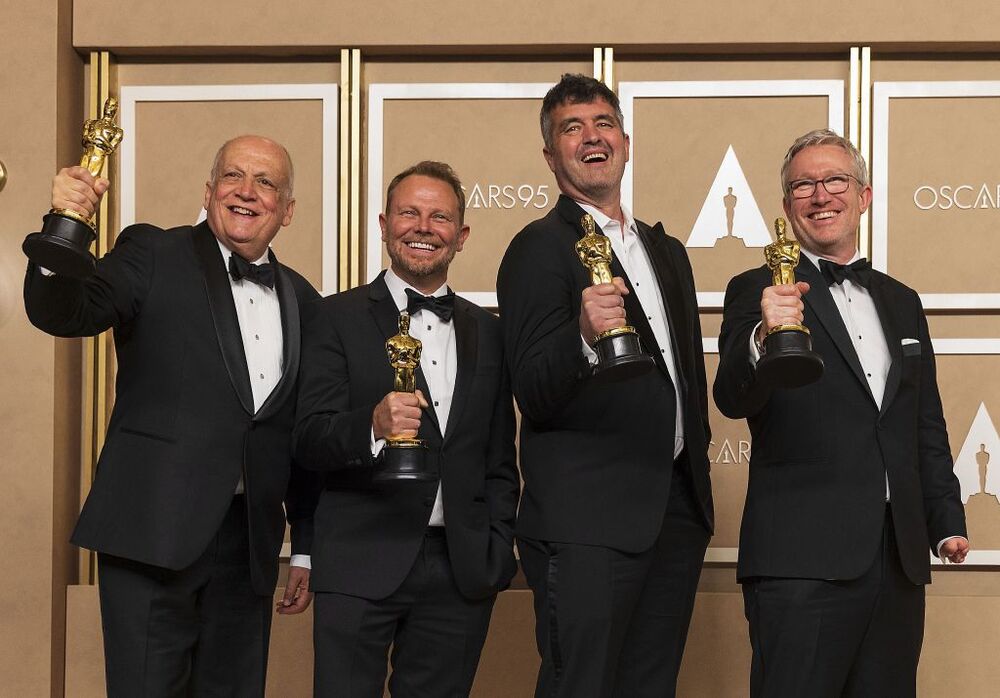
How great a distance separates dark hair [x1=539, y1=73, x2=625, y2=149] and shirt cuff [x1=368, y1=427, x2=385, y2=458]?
2.75 feet

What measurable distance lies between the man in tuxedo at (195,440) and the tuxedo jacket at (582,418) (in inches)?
22.7

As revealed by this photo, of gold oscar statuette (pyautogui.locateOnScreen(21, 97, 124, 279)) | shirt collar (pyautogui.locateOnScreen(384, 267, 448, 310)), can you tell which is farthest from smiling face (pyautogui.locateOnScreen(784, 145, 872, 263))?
gold oscar statuette (pyautogui.locateOnScreen(21, 97, 124, 279))

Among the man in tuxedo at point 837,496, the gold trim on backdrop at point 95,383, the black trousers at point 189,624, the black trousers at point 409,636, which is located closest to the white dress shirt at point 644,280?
the man in tuxedo at point 837,496

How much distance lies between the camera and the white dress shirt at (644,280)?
8.85 ft

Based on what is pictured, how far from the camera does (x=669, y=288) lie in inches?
109

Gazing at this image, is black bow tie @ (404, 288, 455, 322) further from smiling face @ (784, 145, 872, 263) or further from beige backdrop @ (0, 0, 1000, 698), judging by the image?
beige backdrop @ (0, 0, 1000, 698)

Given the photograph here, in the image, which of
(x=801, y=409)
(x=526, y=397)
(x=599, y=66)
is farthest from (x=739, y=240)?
(x=526, y=397)

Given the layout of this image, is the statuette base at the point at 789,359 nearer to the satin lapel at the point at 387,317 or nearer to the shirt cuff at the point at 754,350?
the shirt cuff at the point at 754,350

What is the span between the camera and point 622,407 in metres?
2.63

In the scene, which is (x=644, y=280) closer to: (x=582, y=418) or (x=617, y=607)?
(x=582, y=418)

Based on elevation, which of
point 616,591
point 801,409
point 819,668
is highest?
point 801,409

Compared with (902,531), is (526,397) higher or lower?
higher

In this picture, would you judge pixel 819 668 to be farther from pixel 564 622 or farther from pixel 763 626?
pixel 564 622

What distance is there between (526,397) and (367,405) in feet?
1.32
